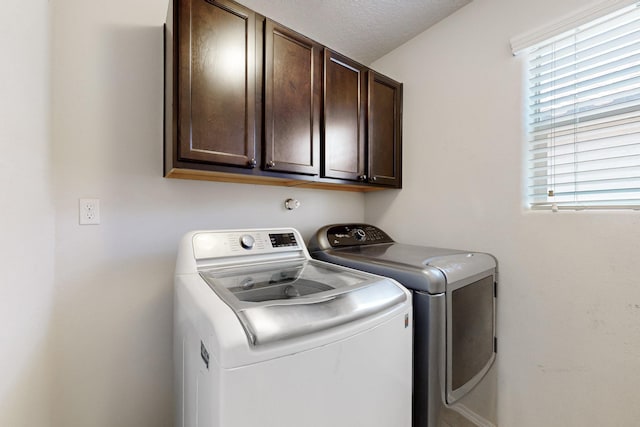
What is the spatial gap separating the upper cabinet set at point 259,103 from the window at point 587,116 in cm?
90

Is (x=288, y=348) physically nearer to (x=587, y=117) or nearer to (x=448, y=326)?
(x=448, y=326)

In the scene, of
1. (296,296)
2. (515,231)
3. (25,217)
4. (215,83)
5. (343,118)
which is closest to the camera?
(25,217)

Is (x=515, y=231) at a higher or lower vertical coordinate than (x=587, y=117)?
lower

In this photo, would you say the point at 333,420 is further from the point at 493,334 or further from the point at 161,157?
the point at 161,157

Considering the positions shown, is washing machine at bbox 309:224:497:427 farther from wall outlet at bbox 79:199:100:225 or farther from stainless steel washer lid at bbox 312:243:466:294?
wall outlet at bbox 79:199:100:225

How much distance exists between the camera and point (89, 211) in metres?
1.22

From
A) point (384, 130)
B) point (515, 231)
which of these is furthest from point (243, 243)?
point (515, 231)

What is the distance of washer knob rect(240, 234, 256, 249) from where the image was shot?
52.1 inches

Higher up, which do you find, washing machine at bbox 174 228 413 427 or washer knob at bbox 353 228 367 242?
washer knob at bbox 353 228 367 242

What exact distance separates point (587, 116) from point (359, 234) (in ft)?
4.31

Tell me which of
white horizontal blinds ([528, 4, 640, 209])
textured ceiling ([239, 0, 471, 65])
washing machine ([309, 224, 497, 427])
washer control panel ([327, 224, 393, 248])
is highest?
textured ceiling ([239, 0, 471, 65])

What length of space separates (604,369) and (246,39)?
220 centimetres

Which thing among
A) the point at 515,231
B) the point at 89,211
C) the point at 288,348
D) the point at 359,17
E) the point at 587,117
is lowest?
the point at 288,348

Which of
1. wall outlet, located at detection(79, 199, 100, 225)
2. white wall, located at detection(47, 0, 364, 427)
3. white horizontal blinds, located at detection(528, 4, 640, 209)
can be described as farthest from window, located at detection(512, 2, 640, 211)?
wall outlet, located at detection(79, 199, 100, 225)
